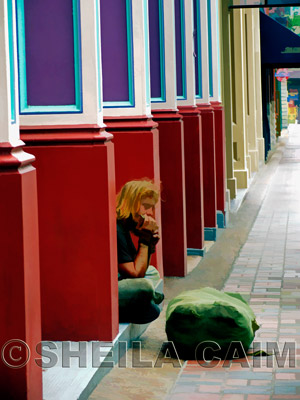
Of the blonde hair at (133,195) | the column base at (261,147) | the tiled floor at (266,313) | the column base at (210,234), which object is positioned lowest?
the tiled floor at (266,313)

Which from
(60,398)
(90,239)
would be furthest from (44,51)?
(60,398)

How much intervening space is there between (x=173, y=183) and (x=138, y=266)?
8.96ft

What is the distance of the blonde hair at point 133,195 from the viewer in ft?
21.9

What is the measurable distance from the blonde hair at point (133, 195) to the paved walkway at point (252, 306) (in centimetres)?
98

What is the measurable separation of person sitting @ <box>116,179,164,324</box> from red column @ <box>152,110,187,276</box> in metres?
2.58

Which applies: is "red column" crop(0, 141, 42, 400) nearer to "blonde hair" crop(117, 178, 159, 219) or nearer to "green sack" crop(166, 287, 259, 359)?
"green sack" crop(166, 287, 259, 359)

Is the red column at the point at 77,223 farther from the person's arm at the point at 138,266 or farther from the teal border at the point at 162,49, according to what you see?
the teal border at the point at 162,49

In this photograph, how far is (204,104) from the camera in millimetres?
12555

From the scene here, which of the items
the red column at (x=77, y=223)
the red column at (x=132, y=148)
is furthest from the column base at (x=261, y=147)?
the red column at (x=77, y=223)

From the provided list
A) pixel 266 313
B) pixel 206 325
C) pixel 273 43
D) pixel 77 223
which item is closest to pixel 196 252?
pixel 266 313

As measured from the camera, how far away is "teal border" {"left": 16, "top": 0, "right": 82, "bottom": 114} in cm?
625

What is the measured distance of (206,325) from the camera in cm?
639

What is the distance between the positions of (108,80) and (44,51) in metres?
1.39

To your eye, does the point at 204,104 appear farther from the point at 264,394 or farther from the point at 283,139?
the point at 283,139
